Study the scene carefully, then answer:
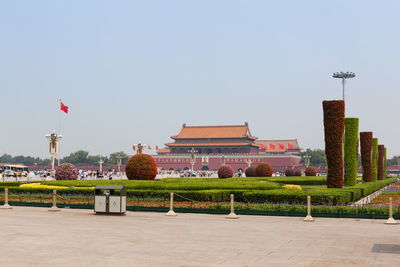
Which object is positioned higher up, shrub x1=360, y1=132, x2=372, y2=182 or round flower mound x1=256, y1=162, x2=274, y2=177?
shrub x1=360, y1=132, x2=372, y2=182

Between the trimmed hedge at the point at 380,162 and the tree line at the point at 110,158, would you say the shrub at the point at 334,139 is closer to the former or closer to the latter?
the trimmed hedge at the point at 380,162

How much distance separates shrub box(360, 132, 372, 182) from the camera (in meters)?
40.9

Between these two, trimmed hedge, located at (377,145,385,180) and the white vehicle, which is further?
the white vehicle

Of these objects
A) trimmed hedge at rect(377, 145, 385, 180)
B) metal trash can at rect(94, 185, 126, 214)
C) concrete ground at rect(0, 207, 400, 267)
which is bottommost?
concrete ground at rect(0, 207, 400, 267)

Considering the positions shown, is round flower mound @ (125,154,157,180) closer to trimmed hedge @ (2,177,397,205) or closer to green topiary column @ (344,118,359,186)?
trimmed hedge @ (2,177,397,205)

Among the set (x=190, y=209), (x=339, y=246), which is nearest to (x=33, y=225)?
(x=190, y=209)

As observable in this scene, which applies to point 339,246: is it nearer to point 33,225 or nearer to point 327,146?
point 33,225

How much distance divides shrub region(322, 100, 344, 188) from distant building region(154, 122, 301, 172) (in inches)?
3387

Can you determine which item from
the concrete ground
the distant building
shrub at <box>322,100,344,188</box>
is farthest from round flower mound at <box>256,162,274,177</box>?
the distant building

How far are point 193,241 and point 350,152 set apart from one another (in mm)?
22541

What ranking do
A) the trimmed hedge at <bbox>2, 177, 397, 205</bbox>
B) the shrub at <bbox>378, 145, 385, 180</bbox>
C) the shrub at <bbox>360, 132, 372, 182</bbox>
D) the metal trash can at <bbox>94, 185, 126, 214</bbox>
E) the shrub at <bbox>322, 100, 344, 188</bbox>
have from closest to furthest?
the metal trash can at <bbox>94, 185, 126, 214</bbox>, the trimmed hedge at <bbox>2, 177, 397, 205</bbox>, the shrub at <bbox>322, 100, 344, 188</bbox>, the shrub at <bbox>360, 132, 372, 182</bbox>, the shrub at <bbox>378, 145, 385, 180</bbox>

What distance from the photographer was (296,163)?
11794cm

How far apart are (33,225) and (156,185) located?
11151 millimetres

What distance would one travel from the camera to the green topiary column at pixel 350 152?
30141 mm
